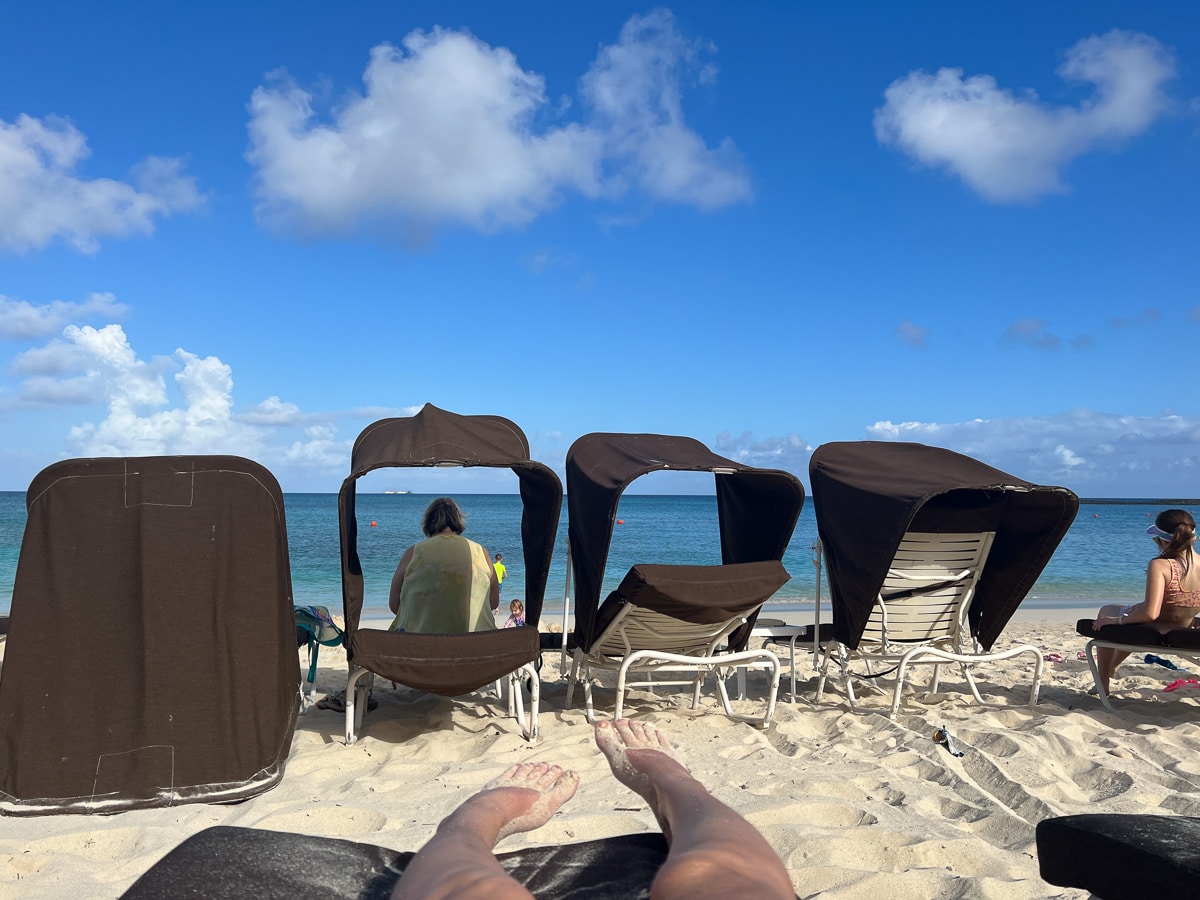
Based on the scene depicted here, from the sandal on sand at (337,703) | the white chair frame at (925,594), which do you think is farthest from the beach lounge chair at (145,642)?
the white chair frame at (925,594)

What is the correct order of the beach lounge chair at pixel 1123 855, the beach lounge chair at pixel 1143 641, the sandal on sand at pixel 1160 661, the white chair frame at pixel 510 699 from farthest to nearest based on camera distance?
the sandal on sand at pixel 1160 661, the beach lounge chair at pixel 1143 641, the white chair frame at pixel 510 699, the beach lounge chair at pixel 1123 855

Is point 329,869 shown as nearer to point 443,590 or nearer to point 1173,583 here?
point 443,590

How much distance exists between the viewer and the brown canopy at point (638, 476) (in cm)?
534

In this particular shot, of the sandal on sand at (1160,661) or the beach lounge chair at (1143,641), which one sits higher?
the beach lounge chair at (1143,641)

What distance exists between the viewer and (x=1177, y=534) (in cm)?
557

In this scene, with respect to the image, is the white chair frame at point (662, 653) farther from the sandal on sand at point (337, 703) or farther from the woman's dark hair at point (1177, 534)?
the woman's dark hair at point (1177, 534)

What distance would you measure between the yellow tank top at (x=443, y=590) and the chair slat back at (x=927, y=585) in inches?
104

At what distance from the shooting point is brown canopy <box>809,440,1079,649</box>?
5441mm

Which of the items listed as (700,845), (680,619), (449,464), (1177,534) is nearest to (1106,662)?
(1177,534)

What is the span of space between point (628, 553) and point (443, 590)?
83.6 feet

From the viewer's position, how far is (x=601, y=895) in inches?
78.4

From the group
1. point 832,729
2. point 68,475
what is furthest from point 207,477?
point 832,729

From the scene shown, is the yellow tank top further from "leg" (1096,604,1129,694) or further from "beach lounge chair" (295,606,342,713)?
"leg" (1096,604,1129,694)

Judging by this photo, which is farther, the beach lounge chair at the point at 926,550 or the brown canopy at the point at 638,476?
the beach lounge chair at the point at 926,550
